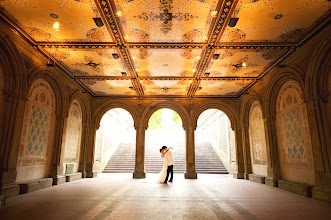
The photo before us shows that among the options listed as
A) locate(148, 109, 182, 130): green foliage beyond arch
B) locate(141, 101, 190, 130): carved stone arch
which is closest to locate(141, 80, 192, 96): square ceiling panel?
locate(141, 101, 190, 130): carved stone arch

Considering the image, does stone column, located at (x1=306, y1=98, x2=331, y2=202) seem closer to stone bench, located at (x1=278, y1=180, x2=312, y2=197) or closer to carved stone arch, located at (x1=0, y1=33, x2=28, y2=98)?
stone bench, located at (x1=278, y1=180, x2=312, y2=197)

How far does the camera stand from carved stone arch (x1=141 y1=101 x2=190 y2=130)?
11539 millimetres

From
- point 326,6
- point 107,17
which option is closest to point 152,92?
point 107,17

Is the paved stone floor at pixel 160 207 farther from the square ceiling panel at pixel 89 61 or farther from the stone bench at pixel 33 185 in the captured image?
the square ceiling panel at pixel 89 61

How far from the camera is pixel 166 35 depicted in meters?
5.83

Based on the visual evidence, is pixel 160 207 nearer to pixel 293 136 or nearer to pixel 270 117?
pixel 293 136

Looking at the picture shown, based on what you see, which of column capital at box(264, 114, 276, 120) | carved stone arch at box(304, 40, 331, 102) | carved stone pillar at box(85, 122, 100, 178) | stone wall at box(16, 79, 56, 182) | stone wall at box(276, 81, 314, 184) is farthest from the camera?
carved stone pillar at box(85, 122, 100, 178)

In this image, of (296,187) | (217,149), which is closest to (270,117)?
(296,187)

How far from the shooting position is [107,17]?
5043 millimetres

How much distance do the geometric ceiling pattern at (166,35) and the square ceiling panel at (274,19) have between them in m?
0.02

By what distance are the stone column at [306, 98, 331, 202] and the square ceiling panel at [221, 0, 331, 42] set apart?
2141 millimetres

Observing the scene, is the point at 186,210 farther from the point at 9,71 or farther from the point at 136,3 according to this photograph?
the point at 9,71

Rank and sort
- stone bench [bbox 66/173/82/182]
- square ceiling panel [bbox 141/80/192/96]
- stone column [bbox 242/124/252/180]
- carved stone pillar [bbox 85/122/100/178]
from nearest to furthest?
stone bench [bbox 66/173/82/182] < square ceiling panel [bbox 141/80/192/96] < stone column [bbox 242/124/252/180] < carved stone pillar [bbox 85/122/100/178]

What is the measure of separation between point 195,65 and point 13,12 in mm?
5749
